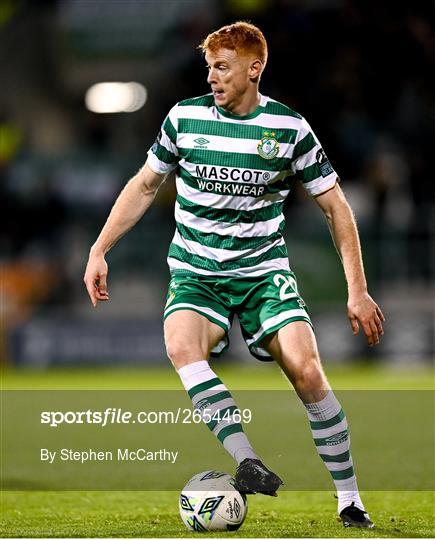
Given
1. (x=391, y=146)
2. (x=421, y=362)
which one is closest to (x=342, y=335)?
(x=421, y=362)

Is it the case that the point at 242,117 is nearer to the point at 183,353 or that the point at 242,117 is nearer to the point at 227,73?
the point at 227,73

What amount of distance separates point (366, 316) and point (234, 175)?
2.92 feet

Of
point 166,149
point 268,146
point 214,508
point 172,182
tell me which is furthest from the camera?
point 172,182

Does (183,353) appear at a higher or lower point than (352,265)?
lower

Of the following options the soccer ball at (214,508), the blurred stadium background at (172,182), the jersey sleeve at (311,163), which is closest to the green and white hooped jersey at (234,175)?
the jersey sleeve at (311,163)

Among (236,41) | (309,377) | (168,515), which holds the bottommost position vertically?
(168,515)

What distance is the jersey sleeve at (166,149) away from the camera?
19.2 ft

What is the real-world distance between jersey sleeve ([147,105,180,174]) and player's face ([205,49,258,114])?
10.4 inches

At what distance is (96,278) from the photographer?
18.8 ft

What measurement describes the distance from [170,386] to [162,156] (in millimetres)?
8220

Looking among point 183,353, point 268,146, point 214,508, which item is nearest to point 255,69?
point 268,146

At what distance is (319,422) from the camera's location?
227 inches

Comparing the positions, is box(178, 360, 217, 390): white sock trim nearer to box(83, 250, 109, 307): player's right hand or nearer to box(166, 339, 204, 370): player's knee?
box(166, 339, 204, 370): player's knee

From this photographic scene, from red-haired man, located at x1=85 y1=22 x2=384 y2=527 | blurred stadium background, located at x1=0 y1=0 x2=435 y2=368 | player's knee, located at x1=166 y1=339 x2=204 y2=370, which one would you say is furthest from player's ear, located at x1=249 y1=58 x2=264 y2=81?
blurred stadium background, located at x1=0 y1=0 x2=435 y2=368
